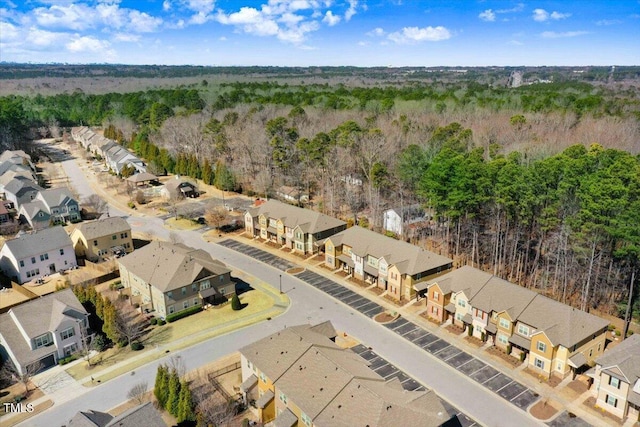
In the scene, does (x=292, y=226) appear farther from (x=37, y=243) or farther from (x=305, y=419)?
(x=305, y=419)

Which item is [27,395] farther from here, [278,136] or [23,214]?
[278,136]

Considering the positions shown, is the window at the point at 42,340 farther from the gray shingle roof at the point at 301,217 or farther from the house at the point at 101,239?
the gray shingle roof at the point at 301,217

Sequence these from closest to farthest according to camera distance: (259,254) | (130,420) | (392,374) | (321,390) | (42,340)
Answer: (130,420) < (321,390) < (392,374) < (42,340) < (259,254)

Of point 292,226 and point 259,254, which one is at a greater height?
point 292,226

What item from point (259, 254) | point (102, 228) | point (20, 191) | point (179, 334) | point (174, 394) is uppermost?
point (20, 191)

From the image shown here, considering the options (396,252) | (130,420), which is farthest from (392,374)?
(130,420)
